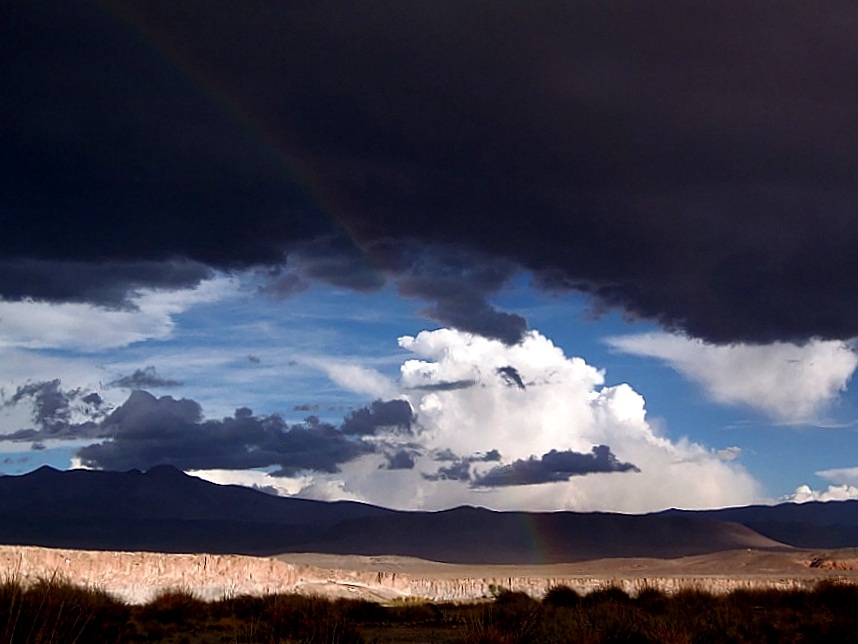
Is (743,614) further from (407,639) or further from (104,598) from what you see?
(104,598)

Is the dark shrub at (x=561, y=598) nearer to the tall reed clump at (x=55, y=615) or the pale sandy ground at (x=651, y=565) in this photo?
the tall reed clump at (x=55, y=615)

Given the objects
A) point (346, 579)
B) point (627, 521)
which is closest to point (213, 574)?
point (346, 579)

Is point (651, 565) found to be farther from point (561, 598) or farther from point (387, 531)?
point (561, 598)

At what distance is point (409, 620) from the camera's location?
1188 inches

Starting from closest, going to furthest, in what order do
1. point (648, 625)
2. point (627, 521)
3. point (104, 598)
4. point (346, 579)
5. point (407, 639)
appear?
point (648, 625)
point (407, 639)
point (104, 598)
point (346, 579)
point (627, 521)

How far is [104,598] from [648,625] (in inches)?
502

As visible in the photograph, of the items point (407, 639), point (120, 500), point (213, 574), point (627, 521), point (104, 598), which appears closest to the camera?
point (407, 639)

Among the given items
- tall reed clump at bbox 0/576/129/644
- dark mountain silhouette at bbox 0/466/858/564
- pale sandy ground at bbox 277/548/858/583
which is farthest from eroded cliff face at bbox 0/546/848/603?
dark mountain silhouette at bbox 0/466/858/564

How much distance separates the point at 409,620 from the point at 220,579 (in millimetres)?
16919

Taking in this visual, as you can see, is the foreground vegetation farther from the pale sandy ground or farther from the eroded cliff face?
the pale sandy ground

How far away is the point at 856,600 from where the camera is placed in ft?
96.9

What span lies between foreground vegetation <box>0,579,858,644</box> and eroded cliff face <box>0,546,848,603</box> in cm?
490

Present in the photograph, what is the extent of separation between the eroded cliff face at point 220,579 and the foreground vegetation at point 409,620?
490 centimetres

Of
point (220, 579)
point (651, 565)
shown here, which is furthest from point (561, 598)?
point (651, 565)
